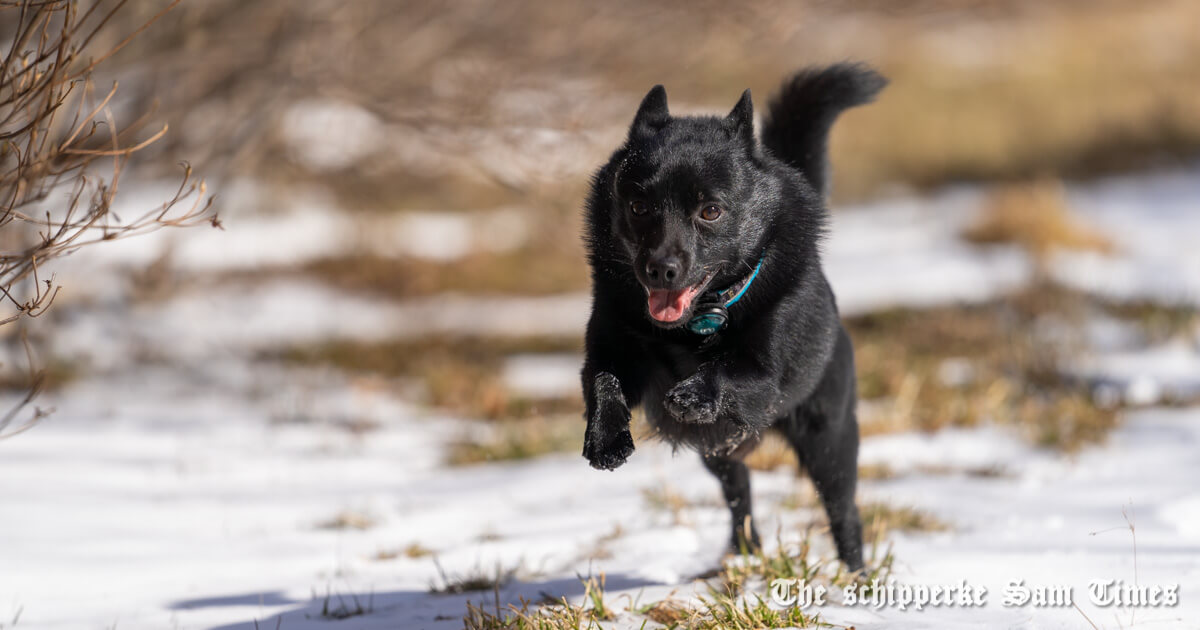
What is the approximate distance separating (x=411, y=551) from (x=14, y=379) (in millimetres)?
4364

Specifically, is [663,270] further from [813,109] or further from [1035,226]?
[1035,226]

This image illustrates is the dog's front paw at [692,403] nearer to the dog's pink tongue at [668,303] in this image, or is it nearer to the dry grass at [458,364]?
the dog's pink tongue at [668,303]

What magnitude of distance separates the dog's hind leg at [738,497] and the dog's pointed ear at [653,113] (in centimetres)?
103

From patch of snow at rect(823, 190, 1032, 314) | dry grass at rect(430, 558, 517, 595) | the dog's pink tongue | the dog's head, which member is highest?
patch of snow at rect(823, 190, 1032, 314)

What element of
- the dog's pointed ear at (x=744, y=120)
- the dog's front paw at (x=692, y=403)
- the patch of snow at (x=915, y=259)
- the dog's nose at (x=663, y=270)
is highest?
the patch of snow at (x=915, y=259)

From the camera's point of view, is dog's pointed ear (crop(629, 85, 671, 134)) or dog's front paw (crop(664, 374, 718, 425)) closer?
dog's front paw (crop(664, 374, 718, 425))

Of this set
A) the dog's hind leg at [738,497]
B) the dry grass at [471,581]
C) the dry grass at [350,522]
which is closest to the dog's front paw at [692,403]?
the dog's hind leg at [738,497]

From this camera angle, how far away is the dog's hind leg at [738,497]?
3250 millimetres

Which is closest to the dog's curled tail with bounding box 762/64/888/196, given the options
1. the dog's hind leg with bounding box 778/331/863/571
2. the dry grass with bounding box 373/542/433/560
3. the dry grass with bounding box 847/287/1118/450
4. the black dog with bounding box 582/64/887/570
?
the black dog with bounding box 582/64/887/570

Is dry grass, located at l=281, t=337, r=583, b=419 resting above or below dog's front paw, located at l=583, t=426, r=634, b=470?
above

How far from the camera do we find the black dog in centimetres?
262

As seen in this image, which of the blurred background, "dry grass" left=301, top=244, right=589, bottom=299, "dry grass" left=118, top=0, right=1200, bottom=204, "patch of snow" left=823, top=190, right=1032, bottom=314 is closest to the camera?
the blurred background

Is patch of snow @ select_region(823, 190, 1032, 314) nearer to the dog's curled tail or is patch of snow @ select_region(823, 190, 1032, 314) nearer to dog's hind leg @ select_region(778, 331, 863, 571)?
the dog's curled tail

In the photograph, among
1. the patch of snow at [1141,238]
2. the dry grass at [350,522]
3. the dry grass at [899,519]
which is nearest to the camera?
the dry grass at [899,519]
